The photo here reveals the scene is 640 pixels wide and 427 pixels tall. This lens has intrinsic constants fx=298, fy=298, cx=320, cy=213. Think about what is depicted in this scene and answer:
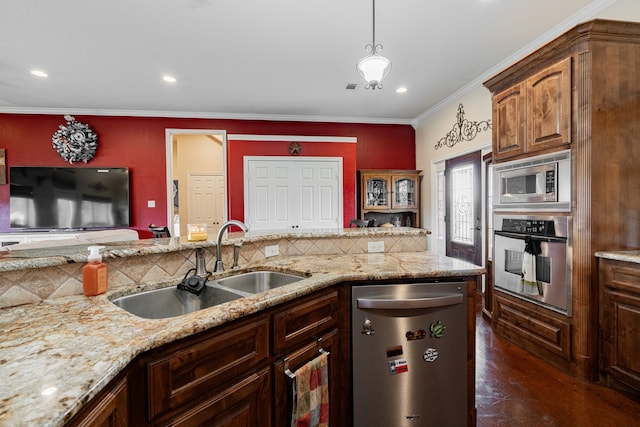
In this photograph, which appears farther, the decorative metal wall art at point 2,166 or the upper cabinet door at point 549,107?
the decorative metal wall art at point 2,166

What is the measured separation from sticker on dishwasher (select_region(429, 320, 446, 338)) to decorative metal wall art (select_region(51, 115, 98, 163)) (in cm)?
565

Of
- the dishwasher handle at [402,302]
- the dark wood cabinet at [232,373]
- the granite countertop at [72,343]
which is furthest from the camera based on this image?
the dishwasher handle at [402,302]

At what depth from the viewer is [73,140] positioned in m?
4.78

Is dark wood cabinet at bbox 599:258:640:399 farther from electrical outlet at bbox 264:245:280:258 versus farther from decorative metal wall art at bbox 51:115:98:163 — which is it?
decorative metal wall art at bbox 51:115:98:163

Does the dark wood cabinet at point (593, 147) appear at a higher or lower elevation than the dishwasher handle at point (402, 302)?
higher

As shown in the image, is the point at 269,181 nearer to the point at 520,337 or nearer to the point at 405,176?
the point at 405,176

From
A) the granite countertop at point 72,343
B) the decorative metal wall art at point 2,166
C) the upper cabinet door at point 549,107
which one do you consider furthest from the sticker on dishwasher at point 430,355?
the decorative metal wall art at point 2,166

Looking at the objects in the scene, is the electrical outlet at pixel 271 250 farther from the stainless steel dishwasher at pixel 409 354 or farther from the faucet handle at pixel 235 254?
the stainless steel dishwasher at pixel 409 354

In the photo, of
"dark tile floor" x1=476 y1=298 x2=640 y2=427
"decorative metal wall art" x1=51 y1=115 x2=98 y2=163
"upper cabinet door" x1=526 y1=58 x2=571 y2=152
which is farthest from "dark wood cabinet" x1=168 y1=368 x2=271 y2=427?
"decorative metal wall art" x1=51 y1=115 x2=98 y2=163

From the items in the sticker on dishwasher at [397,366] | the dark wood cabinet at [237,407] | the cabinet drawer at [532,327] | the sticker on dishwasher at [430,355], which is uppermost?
the dark wood cabinet at [237,407]

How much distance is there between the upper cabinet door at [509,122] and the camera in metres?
2.46

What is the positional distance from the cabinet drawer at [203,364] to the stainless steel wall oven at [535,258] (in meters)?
2.20

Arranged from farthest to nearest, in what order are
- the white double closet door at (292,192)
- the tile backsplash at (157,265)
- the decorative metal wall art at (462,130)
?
the white double closet door at (292,192) → the decorative metal wall art at (462,130) → the tile backsplash at (157,265)

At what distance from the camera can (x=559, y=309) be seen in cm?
218
